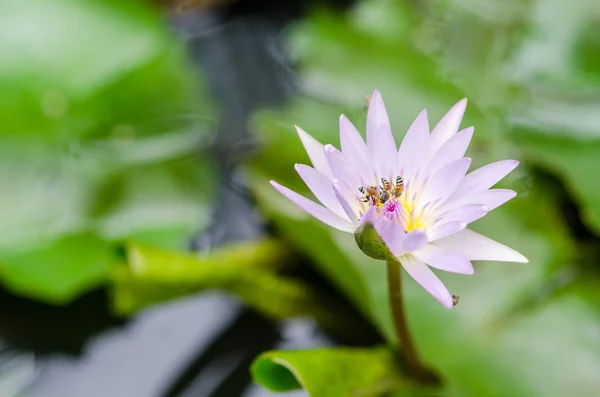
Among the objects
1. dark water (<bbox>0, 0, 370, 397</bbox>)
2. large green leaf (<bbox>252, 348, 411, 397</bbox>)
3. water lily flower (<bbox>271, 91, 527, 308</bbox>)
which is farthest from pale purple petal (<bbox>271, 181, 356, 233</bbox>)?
dark water (<bbox>0, 0, 370, 397</bbox>)

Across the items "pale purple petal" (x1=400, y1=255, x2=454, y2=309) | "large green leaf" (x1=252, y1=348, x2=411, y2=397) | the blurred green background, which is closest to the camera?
"pale purple petal" (x1=400, y1=255, x2=454, y2=309)

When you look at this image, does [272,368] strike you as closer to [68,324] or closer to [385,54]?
[68,324]

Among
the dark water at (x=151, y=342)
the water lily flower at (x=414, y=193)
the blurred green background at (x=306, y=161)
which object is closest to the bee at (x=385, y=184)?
the water lily flower at (x=414, y=193)

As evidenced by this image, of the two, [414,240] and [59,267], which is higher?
[414,240]

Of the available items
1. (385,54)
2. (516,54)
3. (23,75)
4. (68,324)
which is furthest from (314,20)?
(68,324)

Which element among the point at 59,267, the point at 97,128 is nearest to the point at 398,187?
the point at 59,267

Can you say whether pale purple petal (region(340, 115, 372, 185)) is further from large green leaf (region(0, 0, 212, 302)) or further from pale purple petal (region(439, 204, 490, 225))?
large green leaf (region(0, 0, 212, 302))

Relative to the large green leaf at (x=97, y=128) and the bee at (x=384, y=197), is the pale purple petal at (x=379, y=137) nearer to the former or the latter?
the bee at (x=384, y=197)

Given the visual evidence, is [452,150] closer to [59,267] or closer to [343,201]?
[343,201]
